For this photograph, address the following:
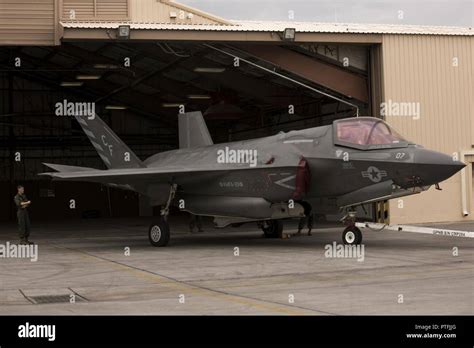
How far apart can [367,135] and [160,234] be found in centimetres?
624

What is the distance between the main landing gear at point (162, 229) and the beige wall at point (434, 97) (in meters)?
9.12

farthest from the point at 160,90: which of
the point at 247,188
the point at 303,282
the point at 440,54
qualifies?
the point at 303,282

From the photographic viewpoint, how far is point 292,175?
16.7 m

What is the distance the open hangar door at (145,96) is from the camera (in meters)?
24.9

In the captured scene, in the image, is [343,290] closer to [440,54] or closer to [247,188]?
[247,188]

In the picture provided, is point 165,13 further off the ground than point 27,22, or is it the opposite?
point 165,13

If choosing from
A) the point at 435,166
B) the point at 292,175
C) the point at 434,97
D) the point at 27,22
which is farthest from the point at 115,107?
the point at 435,166

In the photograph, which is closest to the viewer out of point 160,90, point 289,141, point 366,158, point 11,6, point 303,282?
point 303,282

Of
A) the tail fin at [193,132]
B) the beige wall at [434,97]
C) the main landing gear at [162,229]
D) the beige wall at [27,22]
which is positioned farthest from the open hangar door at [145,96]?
Answer: the main landing gear at [162,229]

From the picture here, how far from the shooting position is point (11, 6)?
21.8 metres

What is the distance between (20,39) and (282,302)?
16.2m

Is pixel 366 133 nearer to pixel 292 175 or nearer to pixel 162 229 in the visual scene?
pixel 292 175

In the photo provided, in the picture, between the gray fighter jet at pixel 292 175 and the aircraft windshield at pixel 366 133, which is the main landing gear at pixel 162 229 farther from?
the aircraft windshield at pixel 366 133

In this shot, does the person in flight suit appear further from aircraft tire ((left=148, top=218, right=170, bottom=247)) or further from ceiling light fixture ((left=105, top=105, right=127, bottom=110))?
ceiling light fixture ((left=105, top=105, right=127, bottom=110))
